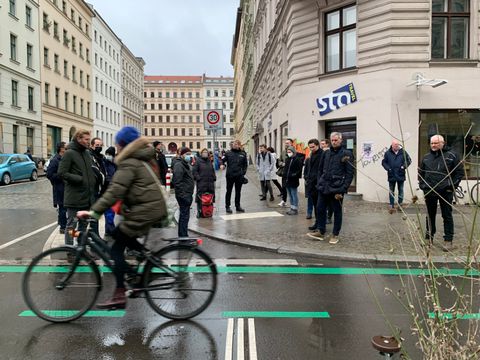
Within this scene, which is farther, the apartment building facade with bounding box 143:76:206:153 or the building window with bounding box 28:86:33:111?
the apartment building facade with bounding box 143:76:206:153

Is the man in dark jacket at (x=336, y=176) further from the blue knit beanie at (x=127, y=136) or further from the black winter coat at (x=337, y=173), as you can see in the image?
the blue knit beanie at (x=127, y=136)

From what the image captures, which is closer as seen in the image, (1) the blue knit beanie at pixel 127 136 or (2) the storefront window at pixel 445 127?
(1) the blue knit beanie at pixel 127 136

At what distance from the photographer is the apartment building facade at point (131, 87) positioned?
74000 millimetres

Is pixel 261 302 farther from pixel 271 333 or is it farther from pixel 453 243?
pixel 453 243

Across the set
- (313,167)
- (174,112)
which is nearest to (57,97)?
(313,167)

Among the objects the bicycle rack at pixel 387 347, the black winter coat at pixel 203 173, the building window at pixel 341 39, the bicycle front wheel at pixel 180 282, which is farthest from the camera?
the building window at pixel 341 39

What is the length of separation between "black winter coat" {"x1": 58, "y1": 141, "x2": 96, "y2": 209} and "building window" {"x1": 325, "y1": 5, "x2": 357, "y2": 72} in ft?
33.4

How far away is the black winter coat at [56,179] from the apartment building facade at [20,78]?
2674 cm

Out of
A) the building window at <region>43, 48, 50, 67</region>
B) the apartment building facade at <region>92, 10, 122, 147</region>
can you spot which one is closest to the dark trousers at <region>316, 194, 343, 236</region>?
the building window at <region>43, 48, 50, 67</region>

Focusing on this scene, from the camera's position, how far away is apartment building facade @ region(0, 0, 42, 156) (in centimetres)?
3241

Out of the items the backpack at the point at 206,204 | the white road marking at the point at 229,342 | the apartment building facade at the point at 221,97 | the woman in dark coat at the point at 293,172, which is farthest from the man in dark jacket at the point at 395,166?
the apartment building facade at the point at 221,97

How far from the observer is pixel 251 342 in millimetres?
3781

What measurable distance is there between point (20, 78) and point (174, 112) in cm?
9070

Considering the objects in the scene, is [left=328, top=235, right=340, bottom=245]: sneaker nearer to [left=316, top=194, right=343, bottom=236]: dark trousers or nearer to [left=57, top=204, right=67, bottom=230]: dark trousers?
[left=316, top=194, right=343, bottom=236]: dark trousers
